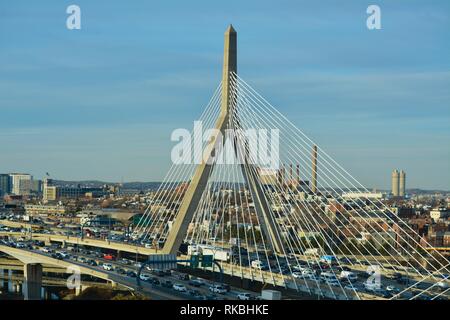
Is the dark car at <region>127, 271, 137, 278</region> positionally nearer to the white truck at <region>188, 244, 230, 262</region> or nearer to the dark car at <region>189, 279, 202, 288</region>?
the white truck at <region>188, 244, 230, 262</region>

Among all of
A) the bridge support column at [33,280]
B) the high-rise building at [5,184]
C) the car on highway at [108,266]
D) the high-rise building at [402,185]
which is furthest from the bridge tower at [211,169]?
the high-rise building at [5,184]

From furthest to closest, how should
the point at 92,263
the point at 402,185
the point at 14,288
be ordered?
the point at 402,185 < the point at 14,288 < the point at 92,263

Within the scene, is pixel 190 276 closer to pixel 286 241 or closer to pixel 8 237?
pixel 286 241

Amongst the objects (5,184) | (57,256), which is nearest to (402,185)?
(5,184)

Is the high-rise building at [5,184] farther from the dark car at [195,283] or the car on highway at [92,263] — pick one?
the dark car at [195,283]

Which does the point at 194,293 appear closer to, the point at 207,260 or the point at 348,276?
the point at 207,260

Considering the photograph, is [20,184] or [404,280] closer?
[404,280]
